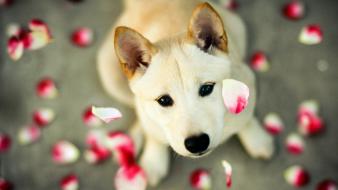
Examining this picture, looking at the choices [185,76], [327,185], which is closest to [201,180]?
[327,185]

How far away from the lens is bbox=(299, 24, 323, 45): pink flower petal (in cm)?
305

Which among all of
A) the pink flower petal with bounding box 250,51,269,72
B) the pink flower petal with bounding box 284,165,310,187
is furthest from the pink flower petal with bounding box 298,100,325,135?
the pink flower petal with bounding box 250,51,269,72

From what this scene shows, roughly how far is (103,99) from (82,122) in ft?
0.71

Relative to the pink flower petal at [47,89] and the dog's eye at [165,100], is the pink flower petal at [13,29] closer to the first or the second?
the pink flower petal at [47,89]

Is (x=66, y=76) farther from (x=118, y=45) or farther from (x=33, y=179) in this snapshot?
(x=118, y=45)

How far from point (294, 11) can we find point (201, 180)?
1.33 metres

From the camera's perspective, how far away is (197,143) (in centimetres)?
215

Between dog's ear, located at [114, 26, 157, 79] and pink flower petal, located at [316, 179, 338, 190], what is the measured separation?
1.34 meters

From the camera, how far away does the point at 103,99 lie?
3.23 meters

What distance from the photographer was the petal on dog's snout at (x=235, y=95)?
2229mm

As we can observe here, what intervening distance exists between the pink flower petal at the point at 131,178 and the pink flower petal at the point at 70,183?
0.30 metres

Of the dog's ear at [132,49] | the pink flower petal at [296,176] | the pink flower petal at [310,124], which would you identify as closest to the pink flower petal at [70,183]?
the dog's ear at [132,49]

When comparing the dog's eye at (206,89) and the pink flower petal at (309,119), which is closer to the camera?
the dog's eye at (206,89)

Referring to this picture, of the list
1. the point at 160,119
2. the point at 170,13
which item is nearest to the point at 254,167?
the point at 160,119
